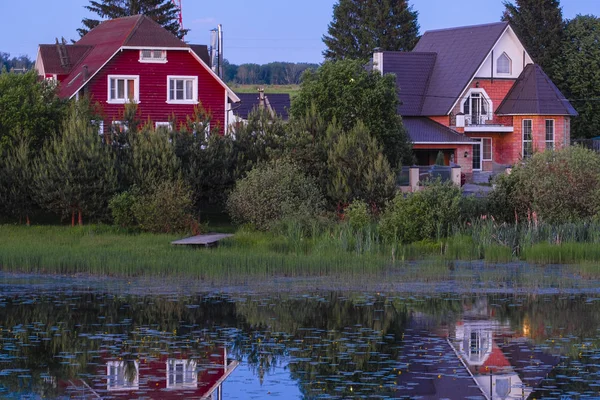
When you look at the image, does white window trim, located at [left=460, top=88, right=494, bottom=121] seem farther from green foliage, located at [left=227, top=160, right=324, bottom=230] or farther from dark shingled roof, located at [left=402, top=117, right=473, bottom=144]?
green foliage, located at [left=227, top=160, right=324, bottom=230]

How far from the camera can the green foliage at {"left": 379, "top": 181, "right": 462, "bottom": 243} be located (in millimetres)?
32844

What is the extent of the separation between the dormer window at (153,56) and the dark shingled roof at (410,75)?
1561 centimetres

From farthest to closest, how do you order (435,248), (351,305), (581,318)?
1. (435,248)
2. (351,305)
3. (581,318)

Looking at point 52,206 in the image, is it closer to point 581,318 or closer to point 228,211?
point 228,211

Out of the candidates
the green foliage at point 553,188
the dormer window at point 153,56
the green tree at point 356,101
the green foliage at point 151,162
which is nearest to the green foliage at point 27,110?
the green foliage at point 151,162

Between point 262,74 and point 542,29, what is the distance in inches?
3653

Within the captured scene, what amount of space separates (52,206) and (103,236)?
3.16 metres

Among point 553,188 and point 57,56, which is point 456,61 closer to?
point 57,56

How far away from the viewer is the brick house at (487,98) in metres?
63.2

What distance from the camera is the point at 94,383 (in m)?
15.0

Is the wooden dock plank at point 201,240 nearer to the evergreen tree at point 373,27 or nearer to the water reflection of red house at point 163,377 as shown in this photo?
the water reflection of red house at point 163,377

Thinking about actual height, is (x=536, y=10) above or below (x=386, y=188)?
above

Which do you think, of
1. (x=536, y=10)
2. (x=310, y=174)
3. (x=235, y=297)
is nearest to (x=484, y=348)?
(x=235, y=297)

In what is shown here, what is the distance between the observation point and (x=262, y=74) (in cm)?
16612
